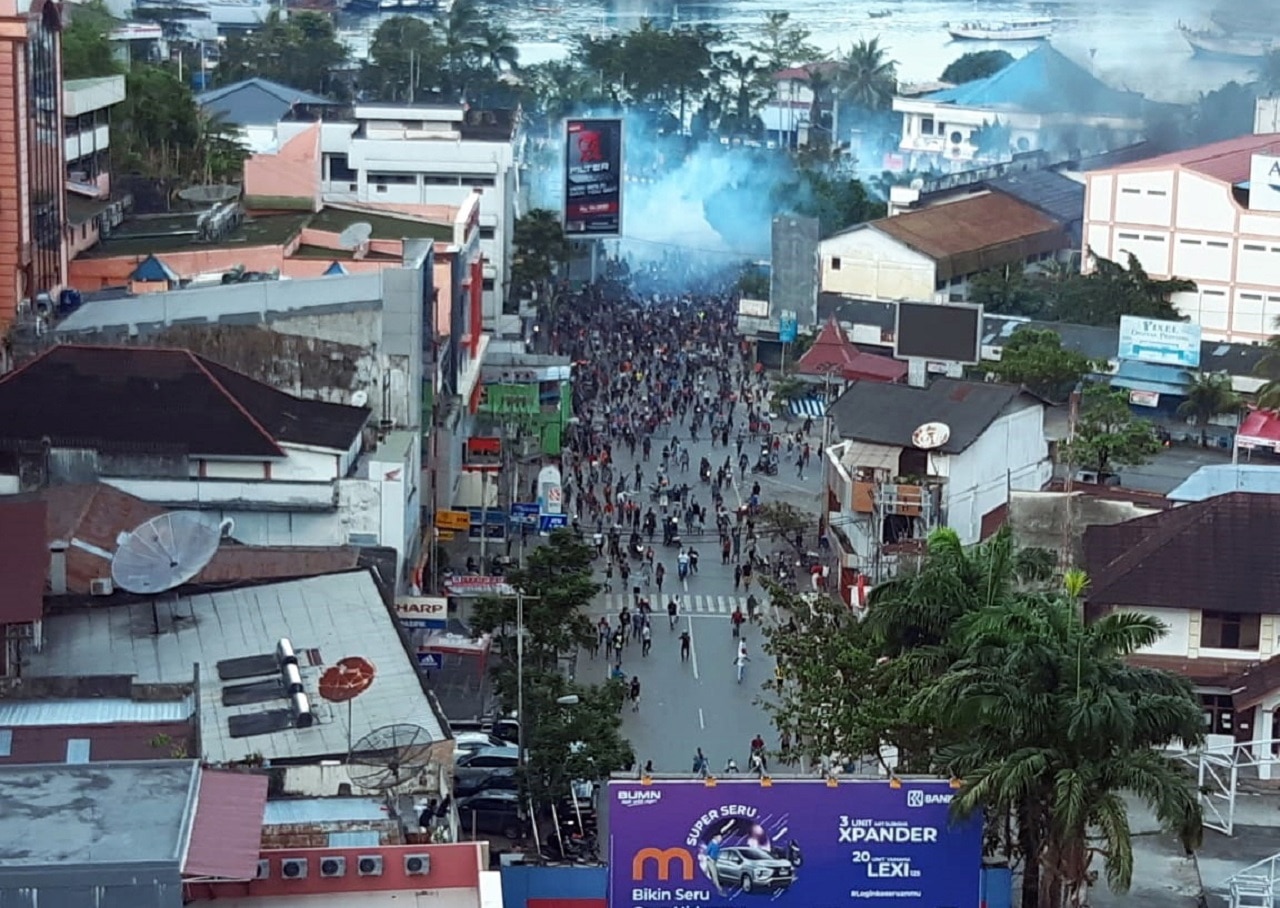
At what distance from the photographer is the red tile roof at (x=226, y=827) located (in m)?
22.3

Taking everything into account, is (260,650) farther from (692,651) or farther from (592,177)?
(592,177)

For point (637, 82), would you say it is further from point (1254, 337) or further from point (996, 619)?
A: point (996, 619)

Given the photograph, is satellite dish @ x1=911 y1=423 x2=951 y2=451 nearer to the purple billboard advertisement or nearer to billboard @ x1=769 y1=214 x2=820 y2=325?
the purple billboard advertisement

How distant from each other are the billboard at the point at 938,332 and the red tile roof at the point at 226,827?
140 ft

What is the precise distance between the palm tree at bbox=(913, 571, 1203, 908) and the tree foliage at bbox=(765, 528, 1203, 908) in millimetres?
19

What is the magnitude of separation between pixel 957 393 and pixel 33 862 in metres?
30.7

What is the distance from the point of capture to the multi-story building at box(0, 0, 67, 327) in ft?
165

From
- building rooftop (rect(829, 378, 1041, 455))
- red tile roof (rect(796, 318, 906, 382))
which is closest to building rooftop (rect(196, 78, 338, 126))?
red tile roof (rect(796, 318, 906, 382))

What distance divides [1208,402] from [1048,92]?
5683cm

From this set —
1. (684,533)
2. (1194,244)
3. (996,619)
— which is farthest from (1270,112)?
(996,619)

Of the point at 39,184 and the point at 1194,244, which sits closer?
the point at 39,184

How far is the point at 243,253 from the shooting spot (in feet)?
179

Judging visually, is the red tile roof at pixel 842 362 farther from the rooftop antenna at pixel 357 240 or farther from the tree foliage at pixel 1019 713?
the tree foliage at pixel 1019 713

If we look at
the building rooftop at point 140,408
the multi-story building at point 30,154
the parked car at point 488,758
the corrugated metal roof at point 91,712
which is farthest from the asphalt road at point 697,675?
the multi-story building at point 30,154
